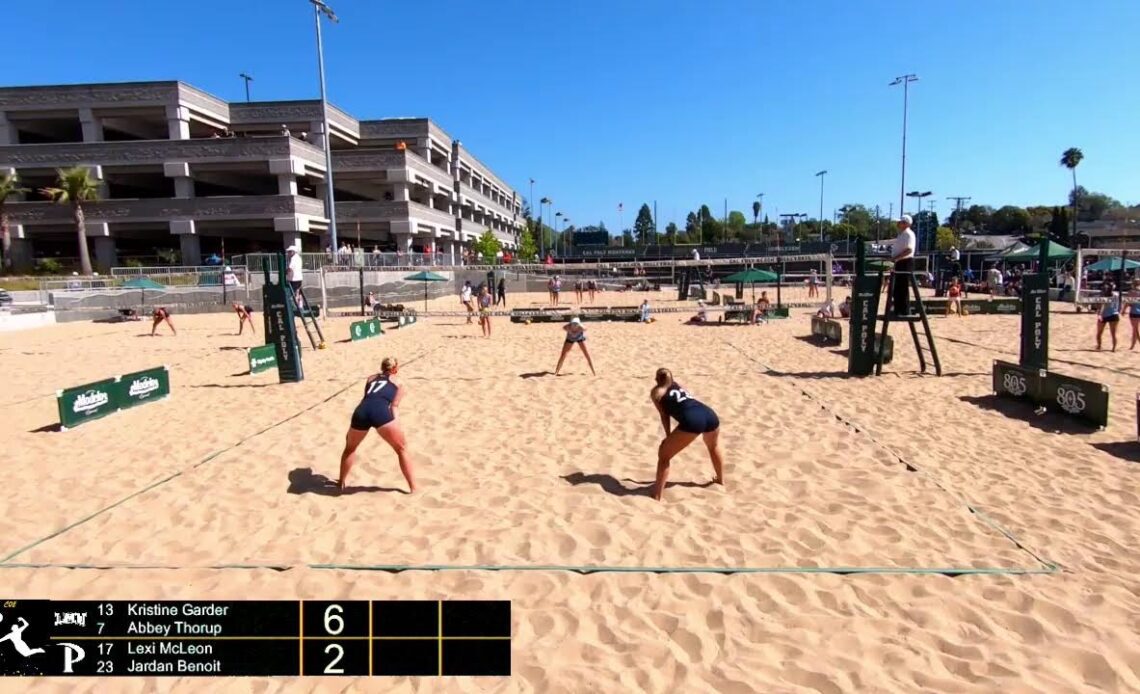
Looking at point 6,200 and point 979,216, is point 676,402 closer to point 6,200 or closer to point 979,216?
point 6,200

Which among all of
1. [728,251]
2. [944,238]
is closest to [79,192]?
[728,251]

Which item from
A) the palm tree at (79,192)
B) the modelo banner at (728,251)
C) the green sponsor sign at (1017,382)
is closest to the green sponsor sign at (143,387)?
the green sponsor sign at (1017,382)

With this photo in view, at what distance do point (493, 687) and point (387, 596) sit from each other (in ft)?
3.67

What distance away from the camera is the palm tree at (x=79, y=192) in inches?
1374

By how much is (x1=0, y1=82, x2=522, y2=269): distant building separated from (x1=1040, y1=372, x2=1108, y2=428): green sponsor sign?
38633 millimetres

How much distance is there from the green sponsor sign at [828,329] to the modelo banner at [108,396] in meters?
14.7

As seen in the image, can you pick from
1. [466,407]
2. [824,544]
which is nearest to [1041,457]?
[824,544]

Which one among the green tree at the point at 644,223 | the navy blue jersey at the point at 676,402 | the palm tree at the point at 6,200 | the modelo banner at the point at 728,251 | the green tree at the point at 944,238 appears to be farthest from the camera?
the green tree at the point at 644,223

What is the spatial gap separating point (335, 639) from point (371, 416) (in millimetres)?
2334

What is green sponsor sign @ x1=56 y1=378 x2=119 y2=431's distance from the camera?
799 cm

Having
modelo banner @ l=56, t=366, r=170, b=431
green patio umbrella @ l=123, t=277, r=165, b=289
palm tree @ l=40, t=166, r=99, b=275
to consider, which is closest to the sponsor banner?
modelo banner @ l=56, t=366, r=170, b=431

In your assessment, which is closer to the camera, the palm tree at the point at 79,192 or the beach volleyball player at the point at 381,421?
the beach volleyball player at the point at 381,421

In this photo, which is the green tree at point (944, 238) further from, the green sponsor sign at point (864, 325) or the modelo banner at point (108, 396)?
the modelo banner at point (108, 396)

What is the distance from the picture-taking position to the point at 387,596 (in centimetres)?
389
